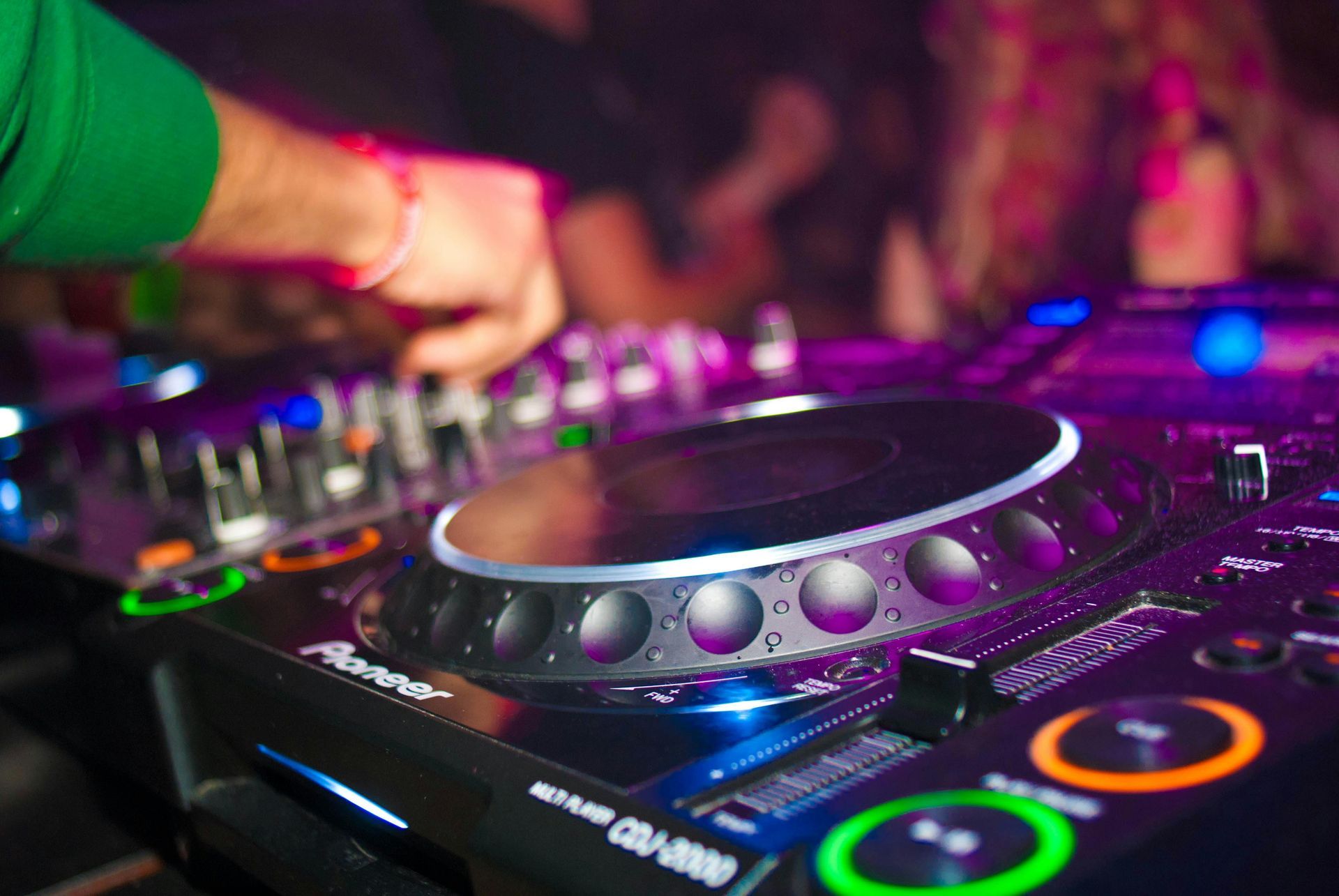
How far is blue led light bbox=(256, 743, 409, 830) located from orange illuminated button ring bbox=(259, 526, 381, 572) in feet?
0.61

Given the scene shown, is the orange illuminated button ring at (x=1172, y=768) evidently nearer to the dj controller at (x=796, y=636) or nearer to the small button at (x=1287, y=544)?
the dj controller at (x=796, y=636)

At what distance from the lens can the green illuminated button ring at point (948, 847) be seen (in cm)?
30

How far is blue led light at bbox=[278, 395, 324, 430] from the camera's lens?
1464mm

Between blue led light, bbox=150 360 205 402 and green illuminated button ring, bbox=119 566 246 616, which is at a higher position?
blue led light, bbox=150 360 205 402

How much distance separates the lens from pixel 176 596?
2.63ft

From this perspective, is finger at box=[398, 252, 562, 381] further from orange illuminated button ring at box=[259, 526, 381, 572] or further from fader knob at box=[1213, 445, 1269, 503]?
fader knob at box=[1213, 445, 1269, 503]

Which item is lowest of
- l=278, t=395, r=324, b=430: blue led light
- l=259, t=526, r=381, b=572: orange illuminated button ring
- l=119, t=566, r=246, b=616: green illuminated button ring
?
l=119, t=566, r=246, b=616: green illuminated button ring

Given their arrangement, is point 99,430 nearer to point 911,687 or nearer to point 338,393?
point 338,393

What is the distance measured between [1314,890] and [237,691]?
0.57 m

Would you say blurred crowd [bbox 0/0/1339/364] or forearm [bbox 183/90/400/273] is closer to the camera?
forearm [bbox 183/90/400/273]

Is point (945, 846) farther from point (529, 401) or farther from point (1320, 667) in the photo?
point (529, 401)

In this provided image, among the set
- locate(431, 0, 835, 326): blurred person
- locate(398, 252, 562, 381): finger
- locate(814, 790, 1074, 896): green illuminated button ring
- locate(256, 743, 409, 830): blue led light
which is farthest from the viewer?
locate(431, 0, 835, 326): blurred person

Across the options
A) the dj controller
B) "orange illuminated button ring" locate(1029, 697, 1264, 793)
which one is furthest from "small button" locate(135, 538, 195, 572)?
"orange illuminated button ring" locate(1029, 697, 1264, 793)

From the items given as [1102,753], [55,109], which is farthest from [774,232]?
[1102,753]
